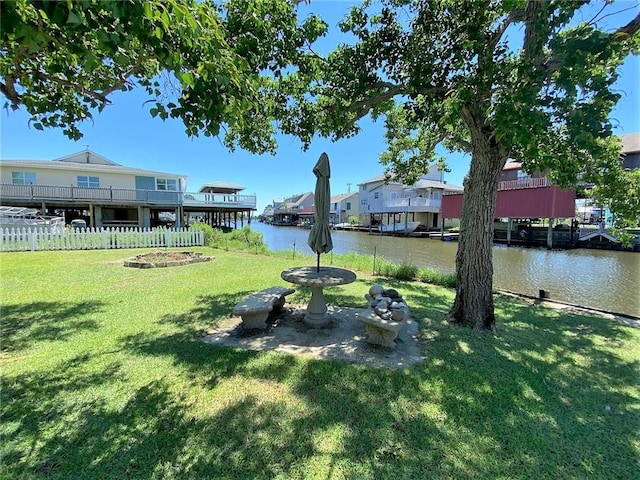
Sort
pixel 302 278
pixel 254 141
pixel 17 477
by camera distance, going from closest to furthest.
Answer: pixel 17 477 → pixel 302 278 → pixel 254 141

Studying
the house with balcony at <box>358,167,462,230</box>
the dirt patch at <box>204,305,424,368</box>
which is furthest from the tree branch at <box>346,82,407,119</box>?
the house with balcony at <box>358,167,462,230</box>

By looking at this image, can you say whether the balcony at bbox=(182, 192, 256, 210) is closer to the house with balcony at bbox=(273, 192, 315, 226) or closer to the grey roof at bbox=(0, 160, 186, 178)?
the grey roof at bbox=(0, 160, 186, 178)

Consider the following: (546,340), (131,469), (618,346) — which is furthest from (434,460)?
(618,346)

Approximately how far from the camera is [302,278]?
4227 mm

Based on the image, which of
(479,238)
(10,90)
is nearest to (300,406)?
(479,238)

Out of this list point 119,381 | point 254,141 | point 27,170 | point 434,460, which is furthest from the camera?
point 27,170

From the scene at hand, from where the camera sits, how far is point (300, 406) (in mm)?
2670

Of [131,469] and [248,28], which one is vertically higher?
[248,28]

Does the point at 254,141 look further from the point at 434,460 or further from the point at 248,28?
the point at 434,460

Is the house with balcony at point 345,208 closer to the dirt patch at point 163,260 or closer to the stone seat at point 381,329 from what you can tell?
the dirt patch at point 163,260

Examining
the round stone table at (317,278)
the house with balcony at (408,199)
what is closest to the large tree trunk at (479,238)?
the round stone table at (317,278)

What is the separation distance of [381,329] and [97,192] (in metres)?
22.1

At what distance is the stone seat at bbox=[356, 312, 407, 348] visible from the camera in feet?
12.1

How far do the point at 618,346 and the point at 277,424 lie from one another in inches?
200
